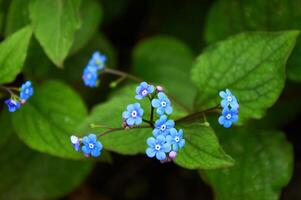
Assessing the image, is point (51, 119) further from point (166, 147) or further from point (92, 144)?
point (166, 147)

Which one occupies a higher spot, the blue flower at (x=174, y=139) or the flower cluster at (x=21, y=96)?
the blue flower at (x=174, y=139)

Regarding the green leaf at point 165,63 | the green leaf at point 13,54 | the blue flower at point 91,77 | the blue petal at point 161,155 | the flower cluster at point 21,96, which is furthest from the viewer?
the green leaf at point 165,63

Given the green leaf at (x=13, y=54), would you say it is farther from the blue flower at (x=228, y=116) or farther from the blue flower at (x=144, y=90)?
the blue flower at (x=228, y=116)

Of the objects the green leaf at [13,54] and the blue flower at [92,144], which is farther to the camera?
the green leaf at [13,54]

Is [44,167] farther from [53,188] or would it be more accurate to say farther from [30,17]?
[30,17]

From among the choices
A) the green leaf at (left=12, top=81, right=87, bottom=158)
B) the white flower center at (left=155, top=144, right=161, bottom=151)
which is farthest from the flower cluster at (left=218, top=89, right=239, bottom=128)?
the green leaf at (left=12, top=81, right=87, bottom=158)

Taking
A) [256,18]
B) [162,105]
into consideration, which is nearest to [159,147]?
[162,105]

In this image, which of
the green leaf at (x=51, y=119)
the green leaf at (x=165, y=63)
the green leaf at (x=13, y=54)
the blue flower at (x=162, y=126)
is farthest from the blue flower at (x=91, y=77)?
the blue flower at (x=162, y=126)
